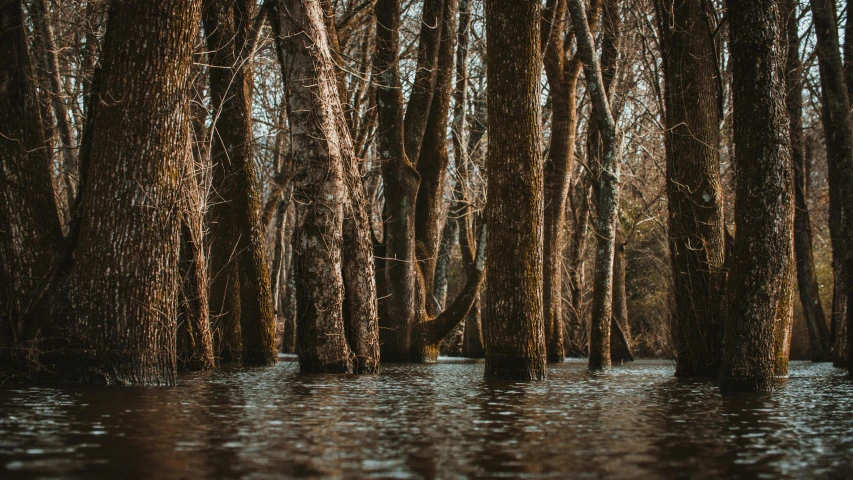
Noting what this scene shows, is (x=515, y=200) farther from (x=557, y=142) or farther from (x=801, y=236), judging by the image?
(x=801, y=236)

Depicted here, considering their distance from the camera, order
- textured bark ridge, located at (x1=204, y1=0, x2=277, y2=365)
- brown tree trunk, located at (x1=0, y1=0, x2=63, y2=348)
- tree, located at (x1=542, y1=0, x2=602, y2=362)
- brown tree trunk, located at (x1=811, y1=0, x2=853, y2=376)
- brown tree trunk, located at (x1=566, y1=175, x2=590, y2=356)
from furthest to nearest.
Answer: brown tree trunk, located at (x1=566, y1=175, x2=590, y2=356)
tree, located at (x1=542, y1=0, x2=602, y2=362)
textured bark ridge, located at (x1=204, y1=0, x2=277, y2=365)
brown tree trunk, located at (x1=811, y1=0, x2=853, y2=376)
brown tree trunk, located at (x1=0, y1=0, x2=63, y2=348)

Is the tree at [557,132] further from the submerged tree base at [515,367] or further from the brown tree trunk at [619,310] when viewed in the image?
the submerged tree base at [515,367]

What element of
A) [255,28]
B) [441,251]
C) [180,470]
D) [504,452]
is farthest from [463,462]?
[441,251]

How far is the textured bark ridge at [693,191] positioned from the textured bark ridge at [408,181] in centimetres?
667

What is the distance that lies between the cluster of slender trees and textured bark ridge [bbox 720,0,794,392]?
0.8 inches

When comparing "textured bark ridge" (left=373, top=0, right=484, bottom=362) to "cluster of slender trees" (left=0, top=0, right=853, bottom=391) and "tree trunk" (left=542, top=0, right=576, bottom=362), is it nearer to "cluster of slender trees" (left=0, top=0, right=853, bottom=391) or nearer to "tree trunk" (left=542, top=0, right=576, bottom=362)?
"cluster of slender trees" (left=0, top=0, right=853, bottom=391)

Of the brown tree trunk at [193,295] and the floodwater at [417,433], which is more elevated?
the brown tree trunk at [193,295]

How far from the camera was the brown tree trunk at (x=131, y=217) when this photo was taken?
9195 millimetres

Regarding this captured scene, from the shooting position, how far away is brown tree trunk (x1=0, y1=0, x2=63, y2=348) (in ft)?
33.0

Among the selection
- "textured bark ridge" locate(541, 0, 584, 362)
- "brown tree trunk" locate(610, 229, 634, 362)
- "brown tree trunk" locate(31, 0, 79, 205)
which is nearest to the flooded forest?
"brown tree trunk" locate(31, 0, 79, 205)

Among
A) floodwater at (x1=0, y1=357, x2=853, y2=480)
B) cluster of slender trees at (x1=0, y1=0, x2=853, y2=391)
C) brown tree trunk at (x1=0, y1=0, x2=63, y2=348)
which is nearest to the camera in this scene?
floodwater at (x1=0, y1=357, x2=853, y2=480)

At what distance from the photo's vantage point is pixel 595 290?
18.1 metres

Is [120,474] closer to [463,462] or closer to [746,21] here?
[463,462]

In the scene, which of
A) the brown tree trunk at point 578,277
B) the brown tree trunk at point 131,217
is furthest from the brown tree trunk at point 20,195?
the brown tree trunk at point 578,277
